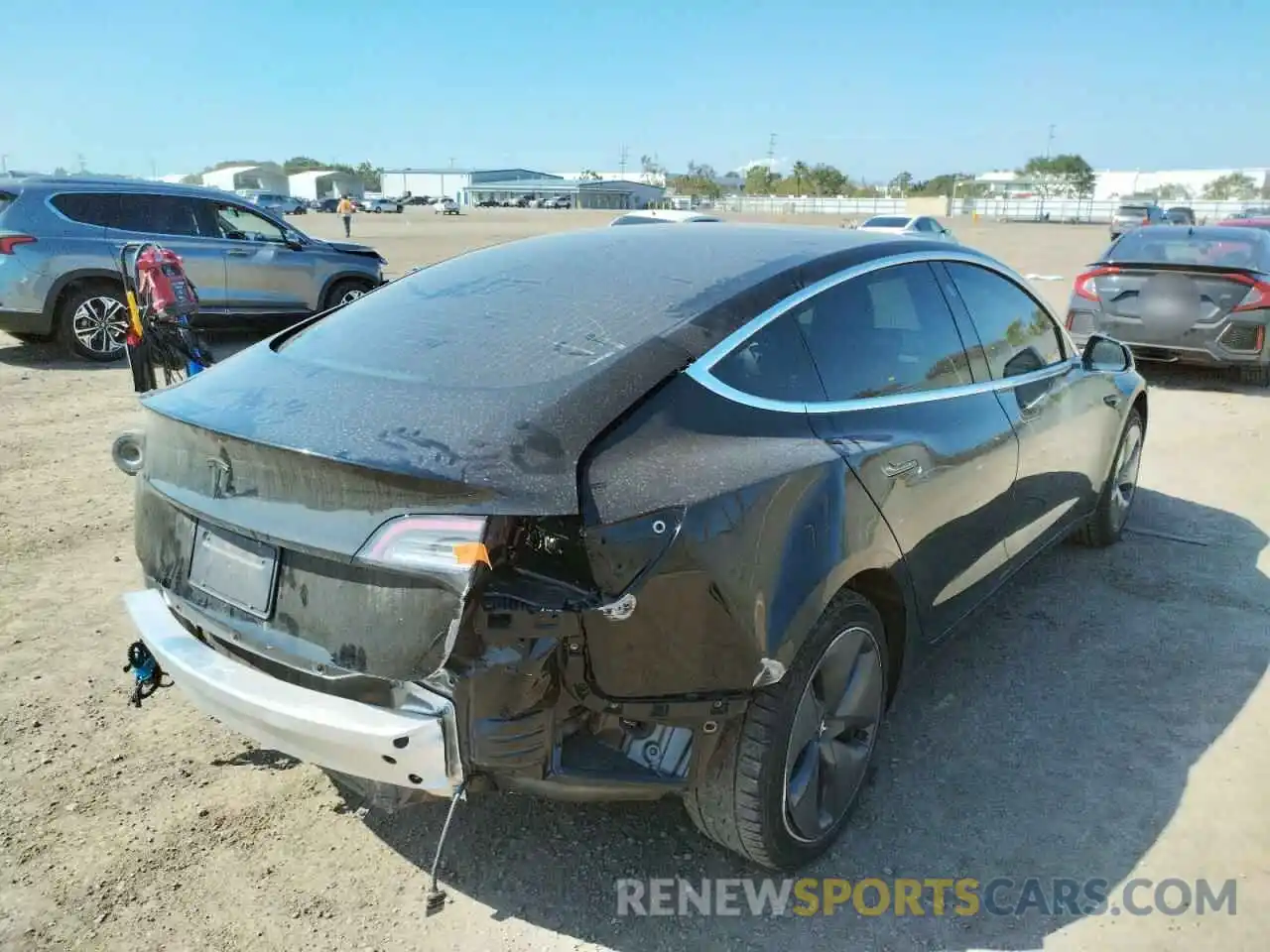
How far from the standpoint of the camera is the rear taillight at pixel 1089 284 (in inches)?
364

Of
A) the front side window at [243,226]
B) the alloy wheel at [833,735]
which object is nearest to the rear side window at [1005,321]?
the alloy wheel at [833,735]

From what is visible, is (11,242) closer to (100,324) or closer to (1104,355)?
(100,324)

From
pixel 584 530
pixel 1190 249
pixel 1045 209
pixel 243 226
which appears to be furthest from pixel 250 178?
pixel 584 530

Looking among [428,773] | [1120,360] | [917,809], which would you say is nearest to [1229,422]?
[1120,360]

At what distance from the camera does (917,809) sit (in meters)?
2.94

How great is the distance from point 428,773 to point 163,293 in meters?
5.97

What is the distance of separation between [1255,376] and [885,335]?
819 centimetres

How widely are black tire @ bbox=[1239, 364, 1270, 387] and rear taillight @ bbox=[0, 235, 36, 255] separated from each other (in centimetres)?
1204

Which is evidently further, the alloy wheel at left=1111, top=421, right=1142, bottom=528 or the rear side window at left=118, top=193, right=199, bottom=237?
the rear side window at left=118, top=193, right=199, bottom=237

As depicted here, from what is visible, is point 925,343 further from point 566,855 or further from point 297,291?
point 297,291

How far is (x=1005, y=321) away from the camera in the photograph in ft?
12.5

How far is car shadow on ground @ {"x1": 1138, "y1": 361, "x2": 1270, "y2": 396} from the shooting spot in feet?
30.1

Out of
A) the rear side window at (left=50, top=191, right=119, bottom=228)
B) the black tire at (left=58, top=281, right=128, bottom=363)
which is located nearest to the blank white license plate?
the black tire at (left=58, top=281, right=128, bottom=363)

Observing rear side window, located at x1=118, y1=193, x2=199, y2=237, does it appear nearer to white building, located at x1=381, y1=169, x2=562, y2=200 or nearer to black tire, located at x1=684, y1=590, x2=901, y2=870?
black tire, located at x1=684, y1=590, x2=901, y2=870
